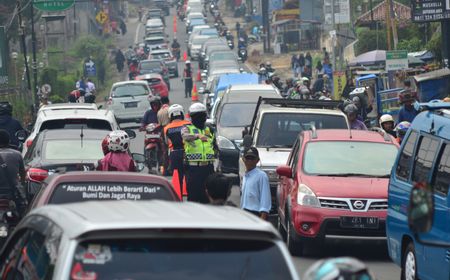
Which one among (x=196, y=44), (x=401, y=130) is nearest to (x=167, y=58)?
(x=196, y=44)

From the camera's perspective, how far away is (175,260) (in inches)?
250

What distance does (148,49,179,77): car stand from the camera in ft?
254

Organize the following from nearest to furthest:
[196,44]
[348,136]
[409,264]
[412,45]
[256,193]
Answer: [409,264] → [256,193] → [348,136] → [412,45] → [196,44]

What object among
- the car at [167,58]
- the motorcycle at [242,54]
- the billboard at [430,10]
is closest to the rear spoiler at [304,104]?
the billboard at [430,10]

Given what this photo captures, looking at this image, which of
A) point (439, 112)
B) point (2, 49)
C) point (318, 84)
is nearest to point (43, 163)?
point (439, 112)

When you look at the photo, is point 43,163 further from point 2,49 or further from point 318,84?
point 2,49

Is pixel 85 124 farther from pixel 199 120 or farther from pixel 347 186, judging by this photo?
pixel 347 186

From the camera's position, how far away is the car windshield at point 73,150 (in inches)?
655

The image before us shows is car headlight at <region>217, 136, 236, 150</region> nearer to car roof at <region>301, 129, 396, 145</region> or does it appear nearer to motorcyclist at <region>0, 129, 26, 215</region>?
car roof at <region>301, 129, 396, 145</region>

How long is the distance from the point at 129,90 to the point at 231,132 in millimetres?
17748

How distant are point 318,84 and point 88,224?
3661 centimetres

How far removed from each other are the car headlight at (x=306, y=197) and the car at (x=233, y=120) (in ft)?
25.6

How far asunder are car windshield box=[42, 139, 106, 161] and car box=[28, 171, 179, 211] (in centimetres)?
527

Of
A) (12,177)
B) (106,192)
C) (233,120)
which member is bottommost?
(233,120)
